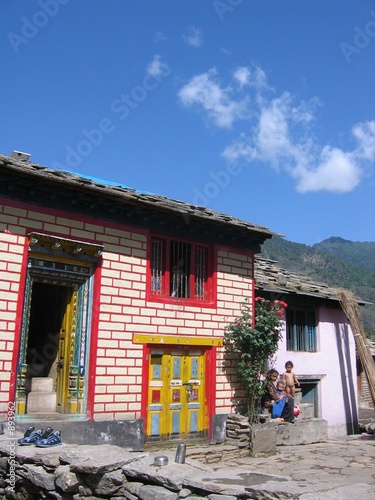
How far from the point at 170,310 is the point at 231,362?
2138 mm

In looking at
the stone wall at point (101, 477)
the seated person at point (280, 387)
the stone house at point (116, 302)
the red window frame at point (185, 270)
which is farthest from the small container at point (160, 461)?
the seated person at point (280, 387)

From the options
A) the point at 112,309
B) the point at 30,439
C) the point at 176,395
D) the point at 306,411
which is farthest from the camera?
the point at 306,411

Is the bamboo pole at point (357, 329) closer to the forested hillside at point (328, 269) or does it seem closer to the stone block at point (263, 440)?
the stone block at point (263, 440)

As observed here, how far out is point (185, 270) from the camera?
1177 cm

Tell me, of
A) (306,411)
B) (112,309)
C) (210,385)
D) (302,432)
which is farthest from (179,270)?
(306,411)

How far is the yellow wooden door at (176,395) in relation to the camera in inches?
424

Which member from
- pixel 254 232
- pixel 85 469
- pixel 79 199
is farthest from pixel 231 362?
pixel 85 469

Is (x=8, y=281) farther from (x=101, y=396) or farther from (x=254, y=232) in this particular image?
(x=254, y=232)

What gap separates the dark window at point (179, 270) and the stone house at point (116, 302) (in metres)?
0.02

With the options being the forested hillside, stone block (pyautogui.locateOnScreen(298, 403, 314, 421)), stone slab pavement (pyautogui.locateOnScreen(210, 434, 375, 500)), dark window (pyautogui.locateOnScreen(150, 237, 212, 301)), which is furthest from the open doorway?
the forested hillside

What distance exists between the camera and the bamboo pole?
15911 millimetres

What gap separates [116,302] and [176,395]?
2500 millimetres

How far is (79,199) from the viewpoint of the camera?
32.5 feet

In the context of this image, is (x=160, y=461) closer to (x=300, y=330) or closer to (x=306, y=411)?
(x=306, y=411)
